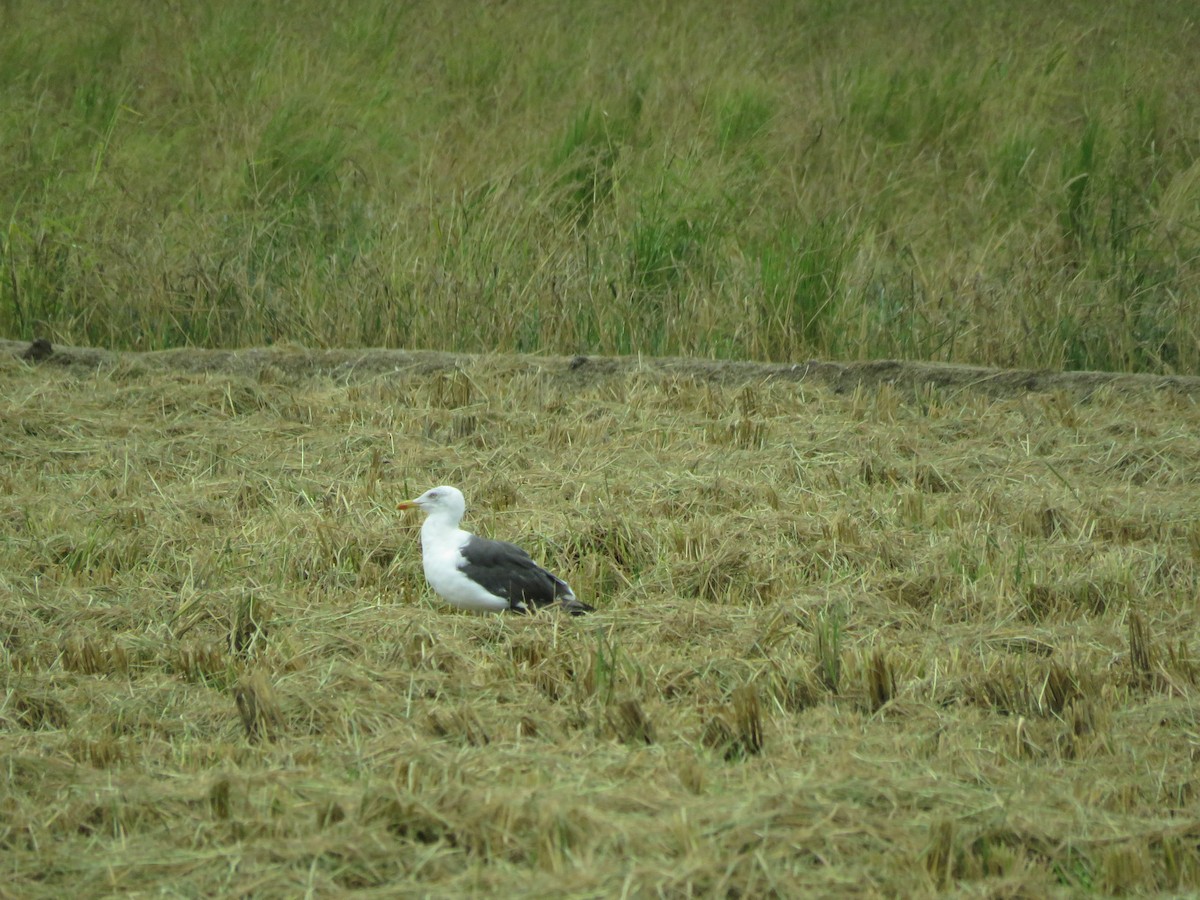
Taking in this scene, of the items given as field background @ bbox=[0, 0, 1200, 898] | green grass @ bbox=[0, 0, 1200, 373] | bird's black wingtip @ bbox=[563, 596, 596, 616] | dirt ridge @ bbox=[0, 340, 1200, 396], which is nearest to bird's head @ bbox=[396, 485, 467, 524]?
field background @ bbox=[0, 0, 1200, 898]

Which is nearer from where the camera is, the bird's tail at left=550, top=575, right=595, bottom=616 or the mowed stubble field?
the mowed stubble field

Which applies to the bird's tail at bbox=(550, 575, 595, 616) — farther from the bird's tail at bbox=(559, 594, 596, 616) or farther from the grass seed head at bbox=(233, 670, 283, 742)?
the grass seed head at bbox=(233, 670, 283, 742)

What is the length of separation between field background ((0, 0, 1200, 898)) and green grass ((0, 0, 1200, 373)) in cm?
4

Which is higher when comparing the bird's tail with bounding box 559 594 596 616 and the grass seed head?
the grass seed head

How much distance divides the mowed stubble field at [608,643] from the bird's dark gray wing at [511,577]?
0.38 feet

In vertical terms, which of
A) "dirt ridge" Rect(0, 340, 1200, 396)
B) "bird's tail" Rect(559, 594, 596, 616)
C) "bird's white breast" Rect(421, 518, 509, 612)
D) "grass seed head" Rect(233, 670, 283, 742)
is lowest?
"dirt ridge" Rect(0, 340, 1200, 396)

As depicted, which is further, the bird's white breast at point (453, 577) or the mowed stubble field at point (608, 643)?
the bird's white breast at point (453, 577)

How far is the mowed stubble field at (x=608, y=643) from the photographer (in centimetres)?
296

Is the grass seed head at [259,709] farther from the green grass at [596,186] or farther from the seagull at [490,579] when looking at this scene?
the green grass at [596,186]

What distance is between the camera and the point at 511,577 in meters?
4.45

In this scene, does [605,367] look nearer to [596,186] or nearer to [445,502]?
[596,186]

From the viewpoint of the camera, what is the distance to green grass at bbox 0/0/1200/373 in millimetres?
7898

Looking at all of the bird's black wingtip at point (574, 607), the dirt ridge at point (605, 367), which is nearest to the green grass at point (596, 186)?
the dirt ridge at point (605, 367)

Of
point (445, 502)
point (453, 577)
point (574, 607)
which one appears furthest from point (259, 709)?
point (445, 502)
